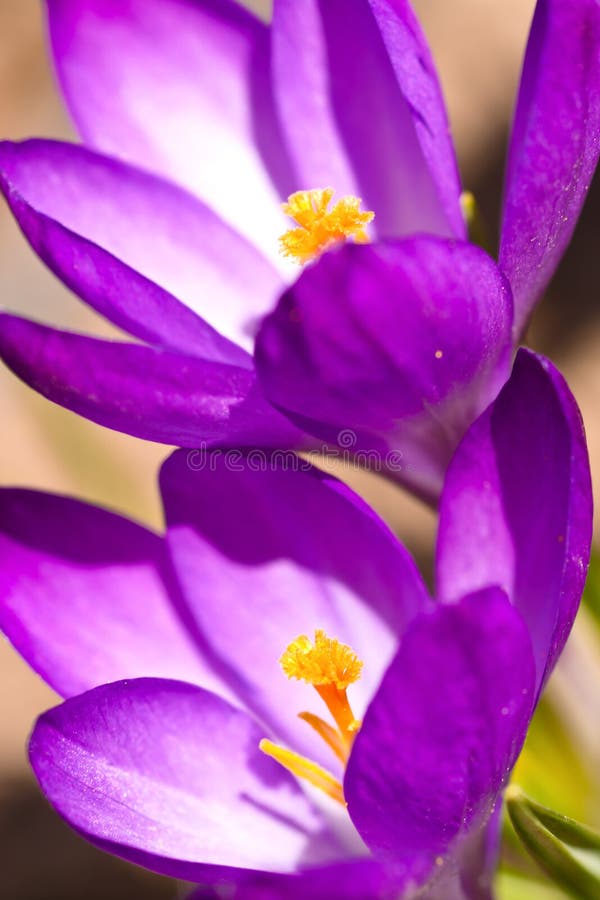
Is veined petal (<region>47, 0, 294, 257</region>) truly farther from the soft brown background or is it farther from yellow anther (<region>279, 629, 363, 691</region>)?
the soft brown background

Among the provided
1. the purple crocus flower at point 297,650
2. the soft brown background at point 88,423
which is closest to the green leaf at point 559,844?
the purple crocus flower at point 297,650

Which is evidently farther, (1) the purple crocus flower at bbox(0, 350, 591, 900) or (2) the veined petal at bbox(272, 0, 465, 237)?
(2) the veined petal at bbox(272, 0, 465, 237)

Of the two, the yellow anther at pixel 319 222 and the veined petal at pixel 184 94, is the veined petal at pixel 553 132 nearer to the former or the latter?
the yellow anther at pixel 319 222

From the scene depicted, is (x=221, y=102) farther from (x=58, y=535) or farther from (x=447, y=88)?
(x=447, y=88)

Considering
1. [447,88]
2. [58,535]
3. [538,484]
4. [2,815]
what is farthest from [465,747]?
[447,88]

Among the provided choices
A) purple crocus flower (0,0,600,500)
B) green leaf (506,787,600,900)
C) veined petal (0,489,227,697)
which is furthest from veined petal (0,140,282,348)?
green leaf (506,787,600,900)
